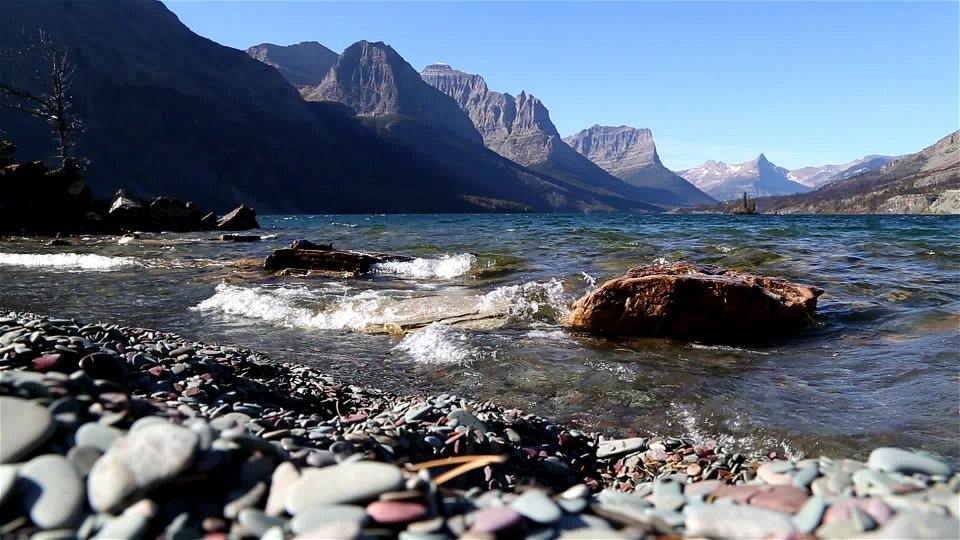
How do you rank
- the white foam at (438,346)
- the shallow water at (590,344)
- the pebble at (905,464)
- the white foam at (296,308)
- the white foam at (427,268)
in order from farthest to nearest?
the white foam at (427,268) → the white foam at (296,308) → the white foam at (438,346) → the shallow water at (590,344) → the pebble at (905,464)

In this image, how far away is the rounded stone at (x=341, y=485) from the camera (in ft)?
6.27

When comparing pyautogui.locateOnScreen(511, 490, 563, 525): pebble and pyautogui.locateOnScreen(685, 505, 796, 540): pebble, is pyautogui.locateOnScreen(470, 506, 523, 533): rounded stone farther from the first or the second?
pyautogui.locateOnScreen(685, 505, 796, 540): pebble

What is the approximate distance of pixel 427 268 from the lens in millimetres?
15227

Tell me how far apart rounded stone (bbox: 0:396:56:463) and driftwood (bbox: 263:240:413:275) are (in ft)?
41.8

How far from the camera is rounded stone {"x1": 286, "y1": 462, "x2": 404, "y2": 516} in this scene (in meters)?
1.91

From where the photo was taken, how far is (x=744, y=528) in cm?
190

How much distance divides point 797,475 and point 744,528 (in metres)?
0.69

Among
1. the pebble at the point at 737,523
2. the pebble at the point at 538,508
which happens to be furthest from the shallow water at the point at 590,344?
the pebble at the point at 538,508

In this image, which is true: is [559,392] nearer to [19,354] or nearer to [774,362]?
[774,362]

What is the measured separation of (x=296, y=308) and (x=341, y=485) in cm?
852

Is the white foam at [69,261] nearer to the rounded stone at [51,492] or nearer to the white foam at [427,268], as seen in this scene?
the white foam at [427,268]

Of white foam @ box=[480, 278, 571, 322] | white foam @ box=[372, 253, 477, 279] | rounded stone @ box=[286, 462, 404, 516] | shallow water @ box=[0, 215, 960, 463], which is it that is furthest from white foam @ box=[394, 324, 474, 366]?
white foam @ box=[372, 253, 477, 279]

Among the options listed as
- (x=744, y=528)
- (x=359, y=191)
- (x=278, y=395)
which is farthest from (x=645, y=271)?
(x=359, y=191)

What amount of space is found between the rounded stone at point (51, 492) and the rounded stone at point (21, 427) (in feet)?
0.23
